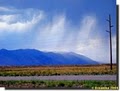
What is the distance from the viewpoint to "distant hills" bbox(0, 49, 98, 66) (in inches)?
107

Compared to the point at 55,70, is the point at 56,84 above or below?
below

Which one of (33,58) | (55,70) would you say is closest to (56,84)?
(55,70)

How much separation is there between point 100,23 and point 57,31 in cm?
38

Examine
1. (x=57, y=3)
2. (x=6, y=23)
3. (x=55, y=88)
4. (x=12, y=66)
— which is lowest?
(x=55, y=88)

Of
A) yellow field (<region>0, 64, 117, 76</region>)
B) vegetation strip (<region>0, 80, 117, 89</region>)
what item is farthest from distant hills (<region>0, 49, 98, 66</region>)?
vegetation strip (<region>0, 80, 117, 89</region>)

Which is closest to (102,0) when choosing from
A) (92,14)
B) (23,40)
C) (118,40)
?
(92,14)

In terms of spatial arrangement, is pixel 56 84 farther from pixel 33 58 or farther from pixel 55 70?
pixel 33 58

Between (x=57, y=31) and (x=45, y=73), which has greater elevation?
(x=57, y=31)

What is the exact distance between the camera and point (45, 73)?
109 inches

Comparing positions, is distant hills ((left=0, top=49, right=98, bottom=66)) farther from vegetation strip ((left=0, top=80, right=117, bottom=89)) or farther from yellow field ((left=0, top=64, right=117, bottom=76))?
vegetation strip ((left=0, top=80, right=117, bottom=89))

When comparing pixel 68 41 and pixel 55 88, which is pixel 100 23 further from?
pixel 55 88

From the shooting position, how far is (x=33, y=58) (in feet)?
9.02

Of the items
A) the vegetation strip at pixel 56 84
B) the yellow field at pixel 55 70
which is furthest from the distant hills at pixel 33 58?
the vegetation strip at pixel 56 84

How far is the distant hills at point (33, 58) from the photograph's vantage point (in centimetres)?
272
